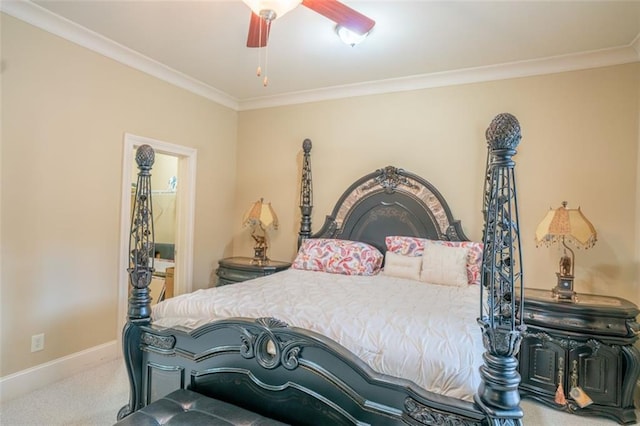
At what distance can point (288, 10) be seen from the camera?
1.71 metres

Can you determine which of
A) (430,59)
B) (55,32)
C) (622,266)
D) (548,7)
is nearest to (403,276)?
(622,266)

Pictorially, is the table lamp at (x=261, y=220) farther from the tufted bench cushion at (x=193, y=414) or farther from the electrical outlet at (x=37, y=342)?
the tufted bench cushion at (x=193, y=414)

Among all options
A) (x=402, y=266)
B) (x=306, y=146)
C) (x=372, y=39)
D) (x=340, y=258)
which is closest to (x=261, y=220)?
(x=306, y=146)

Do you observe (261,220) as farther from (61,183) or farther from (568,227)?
(568,227)

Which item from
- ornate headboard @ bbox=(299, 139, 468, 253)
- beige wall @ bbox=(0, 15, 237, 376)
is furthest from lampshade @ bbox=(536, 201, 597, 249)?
beige wall @ bbox=(0, 15, 237, 376)

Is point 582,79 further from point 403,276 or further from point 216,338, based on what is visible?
point 216,338

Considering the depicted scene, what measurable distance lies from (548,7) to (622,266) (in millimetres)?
2157

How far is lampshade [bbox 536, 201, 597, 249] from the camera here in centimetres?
272

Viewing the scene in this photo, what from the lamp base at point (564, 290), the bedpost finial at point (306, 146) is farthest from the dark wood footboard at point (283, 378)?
the bedpost finial at point (306, 146)

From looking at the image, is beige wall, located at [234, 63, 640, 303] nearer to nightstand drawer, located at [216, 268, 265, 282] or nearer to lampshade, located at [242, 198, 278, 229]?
lampshade, located at [242, 198, 278, 229]

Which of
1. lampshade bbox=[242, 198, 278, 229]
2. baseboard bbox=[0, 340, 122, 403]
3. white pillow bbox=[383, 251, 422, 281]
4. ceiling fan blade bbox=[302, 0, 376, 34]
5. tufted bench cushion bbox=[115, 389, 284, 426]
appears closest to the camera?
tufted bench cushion bbox=[115, 389, 284, 426]

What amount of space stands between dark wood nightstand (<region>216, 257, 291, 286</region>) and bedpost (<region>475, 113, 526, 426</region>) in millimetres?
2829

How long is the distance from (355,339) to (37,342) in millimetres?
2651

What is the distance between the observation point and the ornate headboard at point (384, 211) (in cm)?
359
